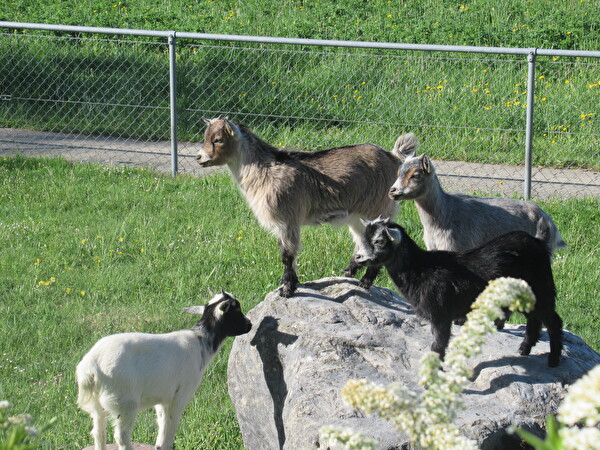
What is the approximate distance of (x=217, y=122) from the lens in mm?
6438

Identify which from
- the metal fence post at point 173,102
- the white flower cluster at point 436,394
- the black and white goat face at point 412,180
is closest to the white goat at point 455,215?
the black and white goat face at point 412,180

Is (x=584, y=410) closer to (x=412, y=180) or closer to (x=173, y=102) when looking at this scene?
(x=412, y=180)

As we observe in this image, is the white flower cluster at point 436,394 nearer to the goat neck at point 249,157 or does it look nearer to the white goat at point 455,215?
the white goat at point 455,215

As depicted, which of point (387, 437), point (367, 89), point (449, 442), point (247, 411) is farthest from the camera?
point (367, 89)

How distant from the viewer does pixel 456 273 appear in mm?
4500

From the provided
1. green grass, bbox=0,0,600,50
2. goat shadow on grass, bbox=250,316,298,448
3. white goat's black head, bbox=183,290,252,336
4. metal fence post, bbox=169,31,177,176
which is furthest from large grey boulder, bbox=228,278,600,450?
green grass, bbox=0,0,600,50

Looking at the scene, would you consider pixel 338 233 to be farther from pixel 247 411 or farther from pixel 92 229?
pixel 247 411

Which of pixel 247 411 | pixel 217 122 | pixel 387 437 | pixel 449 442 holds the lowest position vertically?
pixel 247 411

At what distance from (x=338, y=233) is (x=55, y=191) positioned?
135 inches

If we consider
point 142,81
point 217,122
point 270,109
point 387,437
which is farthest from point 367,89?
point 387,437

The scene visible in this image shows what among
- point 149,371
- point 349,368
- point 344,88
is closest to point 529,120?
point 344,88

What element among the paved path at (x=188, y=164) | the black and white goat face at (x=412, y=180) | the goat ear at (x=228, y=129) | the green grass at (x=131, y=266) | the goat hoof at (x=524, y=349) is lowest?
the green grass at (x=131, y=266)

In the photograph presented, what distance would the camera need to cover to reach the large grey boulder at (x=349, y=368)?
4148 millimetres

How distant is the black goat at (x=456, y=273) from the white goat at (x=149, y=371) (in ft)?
3.61
